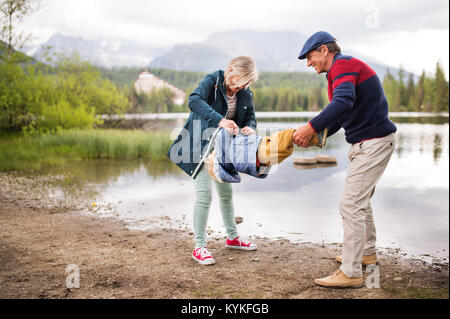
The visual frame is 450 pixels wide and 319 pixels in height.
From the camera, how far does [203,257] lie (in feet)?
12.9

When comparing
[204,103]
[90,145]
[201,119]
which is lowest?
[90,145]

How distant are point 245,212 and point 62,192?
3570 mm

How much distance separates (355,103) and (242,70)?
1.02 metres

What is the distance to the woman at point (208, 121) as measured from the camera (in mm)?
3633

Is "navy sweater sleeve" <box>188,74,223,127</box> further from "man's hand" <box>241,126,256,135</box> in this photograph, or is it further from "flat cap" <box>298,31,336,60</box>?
"flat cap" <box>298,31,336,60</box>

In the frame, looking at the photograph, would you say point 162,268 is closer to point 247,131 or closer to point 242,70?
point 247,131

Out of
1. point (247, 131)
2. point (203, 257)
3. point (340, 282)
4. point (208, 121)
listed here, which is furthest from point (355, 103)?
point (203, 257)

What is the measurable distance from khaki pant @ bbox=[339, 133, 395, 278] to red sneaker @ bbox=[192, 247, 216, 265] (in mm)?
1244

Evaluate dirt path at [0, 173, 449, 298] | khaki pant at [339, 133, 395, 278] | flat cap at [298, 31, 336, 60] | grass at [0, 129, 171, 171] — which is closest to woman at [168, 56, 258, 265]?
dirt path at [0, 173, 449, 298]

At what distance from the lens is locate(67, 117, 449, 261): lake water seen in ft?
18.1

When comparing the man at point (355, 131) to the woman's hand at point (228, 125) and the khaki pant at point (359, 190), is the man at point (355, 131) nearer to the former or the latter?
the khaki pant at point (359, 190)
